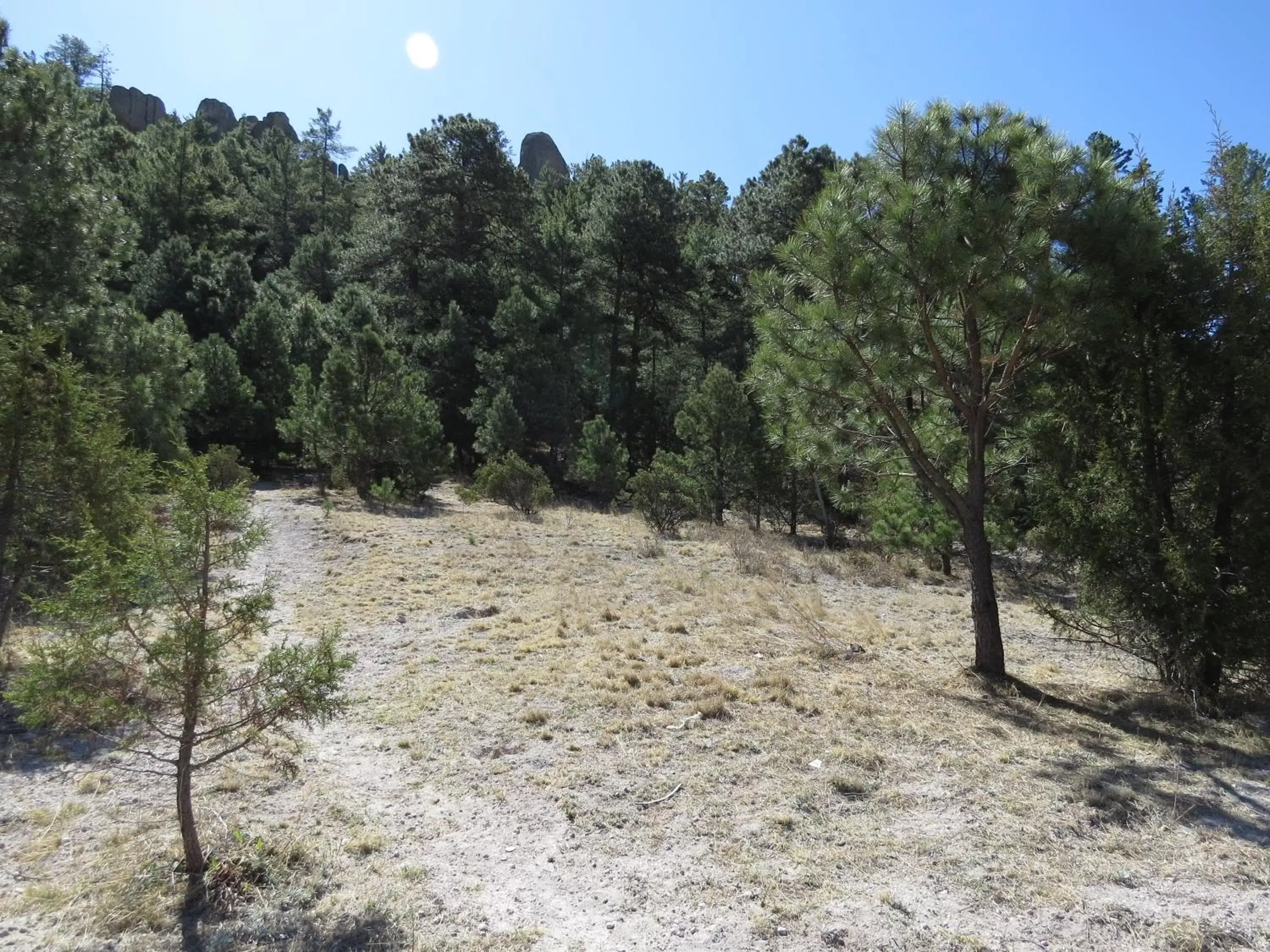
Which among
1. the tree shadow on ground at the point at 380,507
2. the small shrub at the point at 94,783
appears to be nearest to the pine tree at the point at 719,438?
the tree shadow on ground at the point at 380,507

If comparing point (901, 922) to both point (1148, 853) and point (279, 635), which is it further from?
point (279, 635)

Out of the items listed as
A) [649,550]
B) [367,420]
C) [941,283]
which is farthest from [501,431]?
[941,283]

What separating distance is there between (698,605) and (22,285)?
9222mm

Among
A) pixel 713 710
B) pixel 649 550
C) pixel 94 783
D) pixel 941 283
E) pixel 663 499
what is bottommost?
pixel 94 783

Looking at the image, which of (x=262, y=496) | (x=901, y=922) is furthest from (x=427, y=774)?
(x=262, y=496)

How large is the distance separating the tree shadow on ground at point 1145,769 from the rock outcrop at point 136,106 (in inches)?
2897

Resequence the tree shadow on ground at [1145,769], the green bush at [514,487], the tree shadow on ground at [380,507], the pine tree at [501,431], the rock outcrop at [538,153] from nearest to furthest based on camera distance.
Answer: the tree shadow on ground at [1145,769] → the tree shadow on ground at [380,507] → the green bush at [514,487] → the pine tree at [501,431] → the rock outcrop at [538,153]

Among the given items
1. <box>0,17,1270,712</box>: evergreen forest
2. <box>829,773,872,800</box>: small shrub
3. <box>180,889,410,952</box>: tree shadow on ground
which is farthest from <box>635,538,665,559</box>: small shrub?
<box>180,889,410,952</box>: tree shadow on ground

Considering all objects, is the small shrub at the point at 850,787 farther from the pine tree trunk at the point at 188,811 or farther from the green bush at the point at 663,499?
the green bush at the point at 663,499

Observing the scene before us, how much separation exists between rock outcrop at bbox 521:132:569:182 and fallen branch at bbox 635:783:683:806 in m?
66.6

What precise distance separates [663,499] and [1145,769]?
12.3 meters

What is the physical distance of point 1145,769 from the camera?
5.32 metres

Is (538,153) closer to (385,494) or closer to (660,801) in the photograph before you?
(385,494)

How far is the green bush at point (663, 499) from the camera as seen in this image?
677 inches
